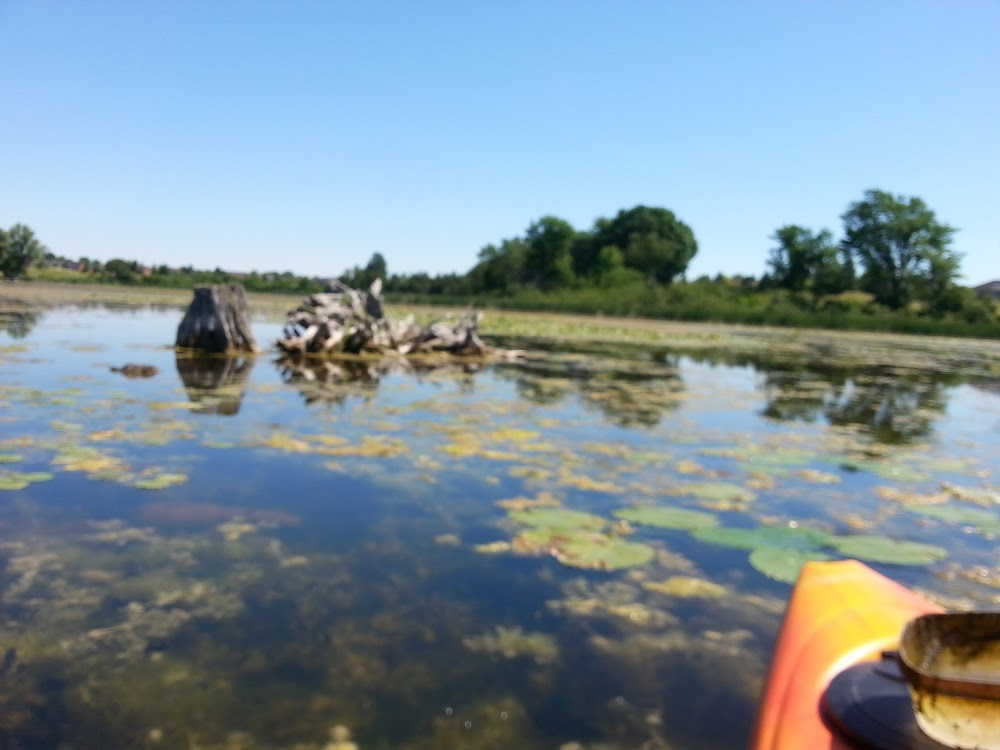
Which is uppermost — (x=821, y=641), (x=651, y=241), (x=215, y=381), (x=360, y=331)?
(x=651, y=241)

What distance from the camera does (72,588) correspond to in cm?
237

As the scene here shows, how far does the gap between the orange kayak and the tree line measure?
3496 cm

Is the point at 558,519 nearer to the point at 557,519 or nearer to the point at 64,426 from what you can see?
the point at 557,519

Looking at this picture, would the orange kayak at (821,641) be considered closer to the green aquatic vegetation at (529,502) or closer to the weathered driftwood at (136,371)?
the green aquatic vegetation at (529,502)

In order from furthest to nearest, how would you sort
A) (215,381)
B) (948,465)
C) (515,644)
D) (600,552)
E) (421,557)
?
(215,381) → (948,465) → (600,552) → (421,557) → (515,644)

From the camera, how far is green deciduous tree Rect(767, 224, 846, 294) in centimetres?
4497

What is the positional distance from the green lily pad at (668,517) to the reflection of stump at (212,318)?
785 centimetres

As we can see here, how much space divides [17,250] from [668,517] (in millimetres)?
43417

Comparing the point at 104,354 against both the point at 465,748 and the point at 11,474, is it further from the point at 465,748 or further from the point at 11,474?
the point at 465,748

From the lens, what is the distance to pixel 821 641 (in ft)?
5.46

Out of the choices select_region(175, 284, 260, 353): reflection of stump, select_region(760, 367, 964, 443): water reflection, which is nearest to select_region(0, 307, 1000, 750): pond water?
select_region(760, 367, 964, 443): water reflection

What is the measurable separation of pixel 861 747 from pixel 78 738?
1.69m

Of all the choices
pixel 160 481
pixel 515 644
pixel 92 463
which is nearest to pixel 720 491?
pixel 515 644

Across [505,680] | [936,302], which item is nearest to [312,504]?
[505,680]
